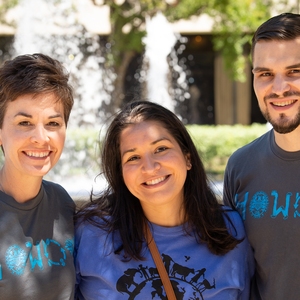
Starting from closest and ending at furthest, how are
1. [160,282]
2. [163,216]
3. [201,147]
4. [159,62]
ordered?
1. [160,282]
2. [163,216]
3. [201,147]
4. [159,62]

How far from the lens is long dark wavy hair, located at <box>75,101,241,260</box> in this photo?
8.61 feet

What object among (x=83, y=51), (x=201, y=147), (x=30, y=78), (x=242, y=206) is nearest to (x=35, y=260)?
(x=30, y=78)

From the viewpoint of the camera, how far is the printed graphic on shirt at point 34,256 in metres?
2.29

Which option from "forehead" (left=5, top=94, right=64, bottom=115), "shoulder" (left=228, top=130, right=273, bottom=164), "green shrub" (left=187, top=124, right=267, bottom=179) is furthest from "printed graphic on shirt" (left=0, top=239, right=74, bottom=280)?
"green shrub" (left=187, top=124, right=267, bottom=179)

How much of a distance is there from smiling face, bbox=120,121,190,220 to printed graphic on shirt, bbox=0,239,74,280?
43 centimetres

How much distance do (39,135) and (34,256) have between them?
1.66 feet

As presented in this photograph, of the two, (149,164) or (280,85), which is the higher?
(280,85)

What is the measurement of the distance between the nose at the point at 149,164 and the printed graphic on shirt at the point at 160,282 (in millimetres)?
414

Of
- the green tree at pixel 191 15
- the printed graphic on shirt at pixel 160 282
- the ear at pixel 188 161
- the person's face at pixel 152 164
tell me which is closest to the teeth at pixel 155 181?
the person's face at pixel 152 164

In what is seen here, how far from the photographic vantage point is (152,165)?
102 inches

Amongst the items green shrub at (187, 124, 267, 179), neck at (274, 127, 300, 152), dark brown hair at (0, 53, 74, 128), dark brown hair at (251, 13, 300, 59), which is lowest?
green shrub at (187, 124, 267, 179)

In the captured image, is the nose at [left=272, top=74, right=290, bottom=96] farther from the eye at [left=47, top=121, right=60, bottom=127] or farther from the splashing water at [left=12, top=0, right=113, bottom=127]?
the splashing water at [left=12, top=0, right=113, bottom=127]

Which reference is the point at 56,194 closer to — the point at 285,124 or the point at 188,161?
the point at 188,161

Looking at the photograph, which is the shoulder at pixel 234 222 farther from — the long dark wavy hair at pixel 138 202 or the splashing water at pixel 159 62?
the splashing water at pixel 159 62
